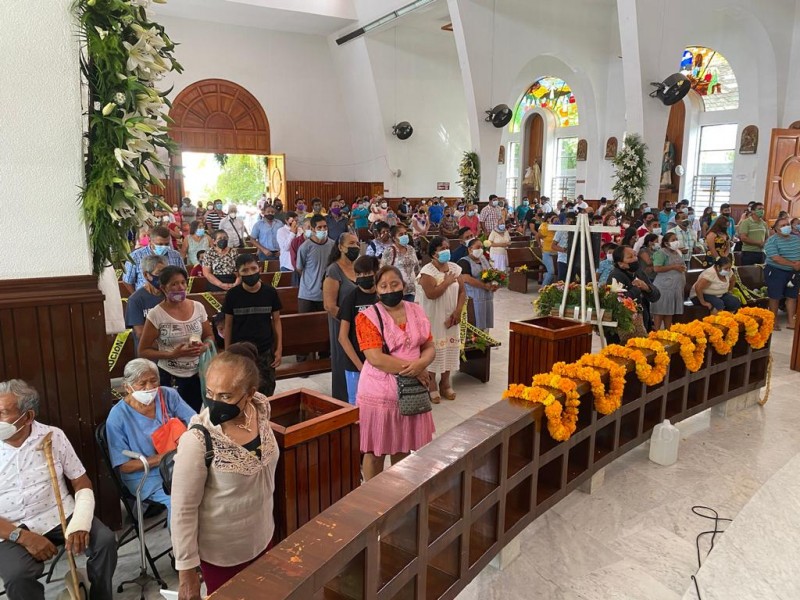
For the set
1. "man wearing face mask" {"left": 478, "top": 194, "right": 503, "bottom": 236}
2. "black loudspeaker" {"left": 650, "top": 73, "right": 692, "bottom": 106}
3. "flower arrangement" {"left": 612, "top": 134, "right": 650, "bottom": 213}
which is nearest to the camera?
"black loudspeaker" {"left": 650, "top": 73, "right": 692, "bottom": 106}

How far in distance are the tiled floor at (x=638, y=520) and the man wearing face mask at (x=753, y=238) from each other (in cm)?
510

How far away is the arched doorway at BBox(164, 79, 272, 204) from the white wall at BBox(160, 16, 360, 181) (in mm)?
217

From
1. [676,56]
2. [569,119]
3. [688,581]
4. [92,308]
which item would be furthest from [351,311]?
[569,119]

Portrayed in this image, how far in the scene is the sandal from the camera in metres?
5.60

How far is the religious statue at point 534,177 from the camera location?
72.8 ft

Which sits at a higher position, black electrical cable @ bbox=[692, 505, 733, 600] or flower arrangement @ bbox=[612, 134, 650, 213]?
flower arrangement @ bbox=[612, 134, 650, 213]

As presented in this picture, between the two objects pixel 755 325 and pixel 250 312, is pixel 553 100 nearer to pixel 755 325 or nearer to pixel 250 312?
pixel 755 325

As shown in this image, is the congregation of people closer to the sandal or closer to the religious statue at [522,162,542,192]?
the sandal

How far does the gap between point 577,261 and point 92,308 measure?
7382mm

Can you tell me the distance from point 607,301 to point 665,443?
170 cm

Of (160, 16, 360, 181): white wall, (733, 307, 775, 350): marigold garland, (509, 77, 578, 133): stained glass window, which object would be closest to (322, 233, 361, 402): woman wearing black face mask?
(733, 307, 775, 350): marigold garland

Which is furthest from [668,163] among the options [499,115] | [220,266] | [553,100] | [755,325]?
[220,266]

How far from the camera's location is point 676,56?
41.1 feet

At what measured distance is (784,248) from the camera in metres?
8.33
